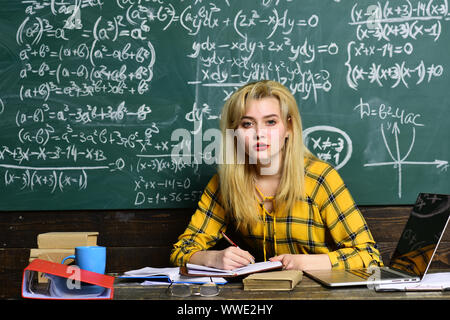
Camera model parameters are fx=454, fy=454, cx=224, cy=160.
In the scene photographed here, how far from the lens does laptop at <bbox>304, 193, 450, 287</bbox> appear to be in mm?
1240

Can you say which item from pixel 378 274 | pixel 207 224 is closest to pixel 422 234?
pixel 378 274

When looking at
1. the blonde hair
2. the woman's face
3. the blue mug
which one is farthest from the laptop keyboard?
the blue mug

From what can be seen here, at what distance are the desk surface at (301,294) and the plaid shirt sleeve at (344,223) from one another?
0.45 meters

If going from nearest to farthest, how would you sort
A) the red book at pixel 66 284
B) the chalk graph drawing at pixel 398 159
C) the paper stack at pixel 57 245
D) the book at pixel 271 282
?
the red book at pixel 66 284
the book at pixel 271 282
the paper stack at pixel 57 245
the chalk graph drawing at pixel 398 159

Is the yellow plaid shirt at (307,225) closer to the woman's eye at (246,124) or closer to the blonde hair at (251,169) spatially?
the blonde hair at (251,169)

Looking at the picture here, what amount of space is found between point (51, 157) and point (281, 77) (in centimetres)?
134

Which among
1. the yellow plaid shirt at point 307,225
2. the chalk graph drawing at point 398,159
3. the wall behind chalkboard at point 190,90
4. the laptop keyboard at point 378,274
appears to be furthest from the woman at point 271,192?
the chalk graph drawing at point 398,159

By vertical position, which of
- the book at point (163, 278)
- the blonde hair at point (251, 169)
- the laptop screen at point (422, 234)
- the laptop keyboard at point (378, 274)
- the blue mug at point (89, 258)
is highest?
the blonde hair at point (251, 169)

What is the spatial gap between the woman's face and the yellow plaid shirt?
0.21m

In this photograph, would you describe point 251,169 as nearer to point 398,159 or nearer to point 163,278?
point 163,278

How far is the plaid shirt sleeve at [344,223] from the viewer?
1.68 m

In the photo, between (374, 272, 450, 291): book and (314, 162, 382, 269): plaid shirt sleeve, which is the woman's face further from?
(374, 272, 450, 291): book

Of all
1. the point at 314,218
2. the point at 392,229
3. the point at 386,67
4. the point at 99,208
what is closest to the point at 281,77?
the point at 386,67
